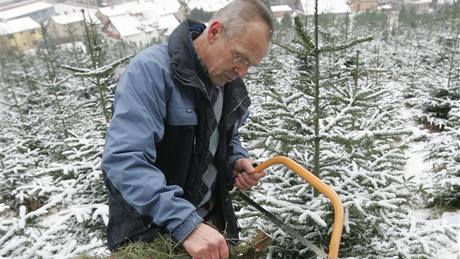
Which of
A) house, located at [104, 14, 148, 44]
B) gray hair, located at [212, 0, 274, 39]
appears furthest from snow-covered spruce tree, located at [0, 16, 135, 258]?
house, located at [104, 14, 148, 44]

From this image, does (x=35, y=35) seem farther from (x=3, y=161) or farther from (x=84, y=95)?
(x=3, y=161)

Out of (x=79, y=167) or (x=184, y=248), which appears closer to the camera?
(x=184, y=248)

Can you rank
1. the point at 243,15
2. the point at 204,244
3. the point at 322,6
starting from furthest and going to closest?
1. the point at 322,6
2. the point at 243,15
3. the point at 204,244

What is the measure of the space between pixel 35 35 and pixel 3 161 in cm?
4563

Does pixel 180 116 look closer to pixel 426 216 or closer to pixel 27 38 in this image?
pixel 426 216

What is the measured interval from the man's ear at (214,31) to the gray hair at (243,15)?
26 mm

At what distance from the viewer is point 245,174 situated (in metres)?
2.17

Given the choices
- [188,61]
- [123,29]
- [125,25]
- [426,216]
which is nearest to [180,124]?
[188,61]

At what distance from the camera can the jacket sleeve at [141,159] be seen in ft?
4.40

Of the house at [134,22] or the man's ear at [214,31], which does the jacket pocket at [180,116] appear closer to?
the man's ear at [214,31]

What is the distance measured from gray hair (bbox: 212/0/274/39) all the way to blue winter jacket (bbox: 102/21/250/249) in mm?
233

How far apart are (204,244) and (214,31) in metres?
0.93

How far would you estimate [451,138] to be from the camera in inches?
234

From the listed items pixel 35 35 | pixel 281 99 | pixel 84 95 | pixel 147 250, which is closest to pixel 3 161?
pixel 281 99
